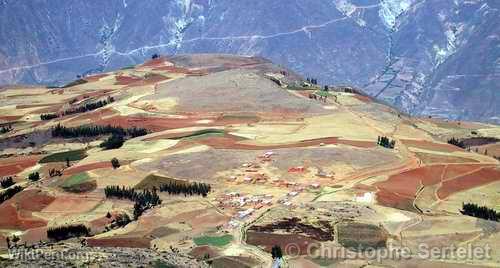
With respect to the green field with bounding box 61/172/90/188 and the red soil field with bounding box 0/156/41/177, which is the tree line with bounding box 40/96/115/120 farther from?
the green field with bounding box 61/172/90/188

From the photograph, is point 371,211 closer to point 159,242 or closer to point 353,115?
point 159,242

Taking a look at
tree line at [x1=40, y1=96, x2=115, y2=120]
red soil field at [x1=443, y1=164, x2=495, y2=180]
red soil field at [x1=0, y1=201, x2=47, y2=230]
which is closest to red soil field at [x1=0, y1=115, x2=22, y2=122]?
tree line at [x1=40, y1=96, x2=115, y2=120]

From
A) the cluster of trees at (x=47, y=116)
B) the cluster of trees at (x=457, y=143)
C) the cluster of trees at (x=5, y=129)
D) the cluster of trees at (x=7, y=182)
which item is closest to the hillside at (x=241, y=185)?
the cluster of trees at (x=5, y=129)

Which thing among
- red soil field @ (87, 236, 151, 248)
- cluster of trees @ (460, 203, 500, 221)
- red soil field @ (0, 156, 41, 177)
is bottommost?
red soil field @ (0, 156, 41, 177)

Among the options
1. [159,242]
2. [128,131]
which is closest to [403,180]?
[159,242]

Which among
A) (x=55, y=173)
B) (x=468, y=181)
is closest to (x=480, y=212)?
(x=468, y=181)

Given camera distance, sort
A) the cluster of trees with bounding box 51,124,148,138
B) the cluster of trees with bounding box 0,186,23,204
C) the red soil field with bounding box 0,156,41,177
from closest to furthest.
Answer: the cluster of trees with bounding box 0,186,23,204 < the red soil field with bounding box 0,156,41,177 < the cluster of trees with bounding box 51,124,148,138
